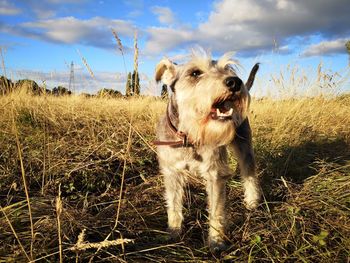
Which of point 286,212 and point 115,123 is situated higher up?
point 115,123

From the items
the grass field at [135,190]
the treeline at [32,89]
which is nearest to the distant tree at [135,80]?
the grass field at [135,190]

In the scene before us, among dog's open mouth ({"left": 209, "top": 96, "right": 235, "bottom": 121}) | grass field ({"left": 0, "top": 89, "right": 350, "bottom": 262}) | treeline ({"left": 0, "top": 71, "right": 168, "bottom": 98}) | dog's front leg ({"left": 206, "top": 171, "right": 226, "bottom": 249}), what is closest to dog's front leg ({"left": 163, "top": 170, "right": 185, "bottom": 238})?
grass field ({"left": 0, "top": 89, "right": 350, "bottom": 262})

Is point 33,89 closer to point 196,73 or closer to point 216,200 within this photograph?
point 196,73

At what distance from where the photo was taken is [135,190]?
4.49 metres

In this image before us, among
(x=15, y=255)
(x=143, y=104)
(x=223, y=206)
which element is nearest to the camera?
(x=15, y=255)

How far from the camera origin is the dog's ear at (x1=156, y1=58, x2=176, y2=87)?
161 inches

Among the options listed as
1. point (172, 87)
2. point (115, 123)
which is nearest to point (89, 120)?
point (115, 123)

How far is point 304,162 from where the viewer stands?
559 cm

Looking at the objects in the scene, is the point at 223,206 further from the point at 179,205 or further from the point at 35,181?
the point at 35,181

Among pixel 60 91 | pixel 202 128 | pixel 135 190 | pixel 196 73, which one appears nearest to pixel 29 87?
pixel 60 91

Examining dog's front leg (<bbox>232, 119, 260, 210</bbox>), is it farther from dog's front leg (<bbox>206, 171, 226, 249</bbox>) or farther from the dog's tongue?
the dog's tongue

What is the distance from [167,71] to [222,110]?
1.01 meters

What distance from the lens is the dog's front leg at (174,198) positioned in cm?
372

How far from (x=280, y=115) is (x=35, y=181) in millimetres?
4856
